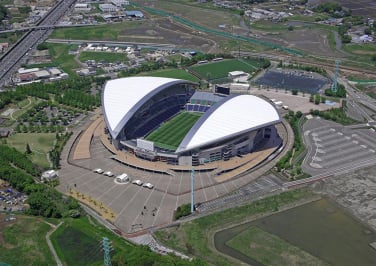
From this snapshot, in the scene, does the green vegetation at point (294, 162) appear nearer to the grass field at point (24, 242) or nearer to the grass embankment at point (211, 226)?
the grass embankment at point (211, 226)

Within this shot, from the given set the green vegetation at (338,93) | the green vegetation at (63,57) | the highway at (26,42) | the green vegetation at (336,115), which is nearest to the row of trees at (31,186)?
the highway at (26,42)

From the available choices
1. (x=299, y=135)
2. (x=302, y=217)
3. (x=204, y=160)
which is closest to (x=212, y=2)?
(x=299, y=135)

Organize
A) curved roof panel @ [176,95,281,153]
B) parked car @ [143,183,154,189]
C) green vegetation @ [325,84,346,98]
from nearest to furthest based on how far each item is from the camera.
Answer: parked car @ [143,183,154,189] < curved roof panel @ [176,95,281,153] < green vegetation @ [325,84,346,98]

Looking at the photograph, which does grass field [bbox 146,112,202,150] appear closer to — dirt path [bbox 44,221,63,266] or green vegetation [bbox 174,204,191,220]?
green vegetation [bbox 174,204,191,220]

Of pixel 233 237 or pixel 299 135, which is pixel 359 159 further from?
pixel 233 237

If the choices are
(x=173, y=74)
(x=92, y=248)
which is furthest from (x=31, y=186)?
(x=173, y=74)

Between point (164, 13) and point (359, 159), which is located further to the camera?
point (164, 13)

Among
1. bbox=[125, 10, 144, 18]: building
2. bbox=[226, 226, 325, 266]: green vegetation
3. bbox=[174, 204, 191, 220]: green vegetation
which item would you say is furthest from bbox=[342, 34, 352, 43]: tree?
bbox=[174, 204, 191, 220]: green vegetation
